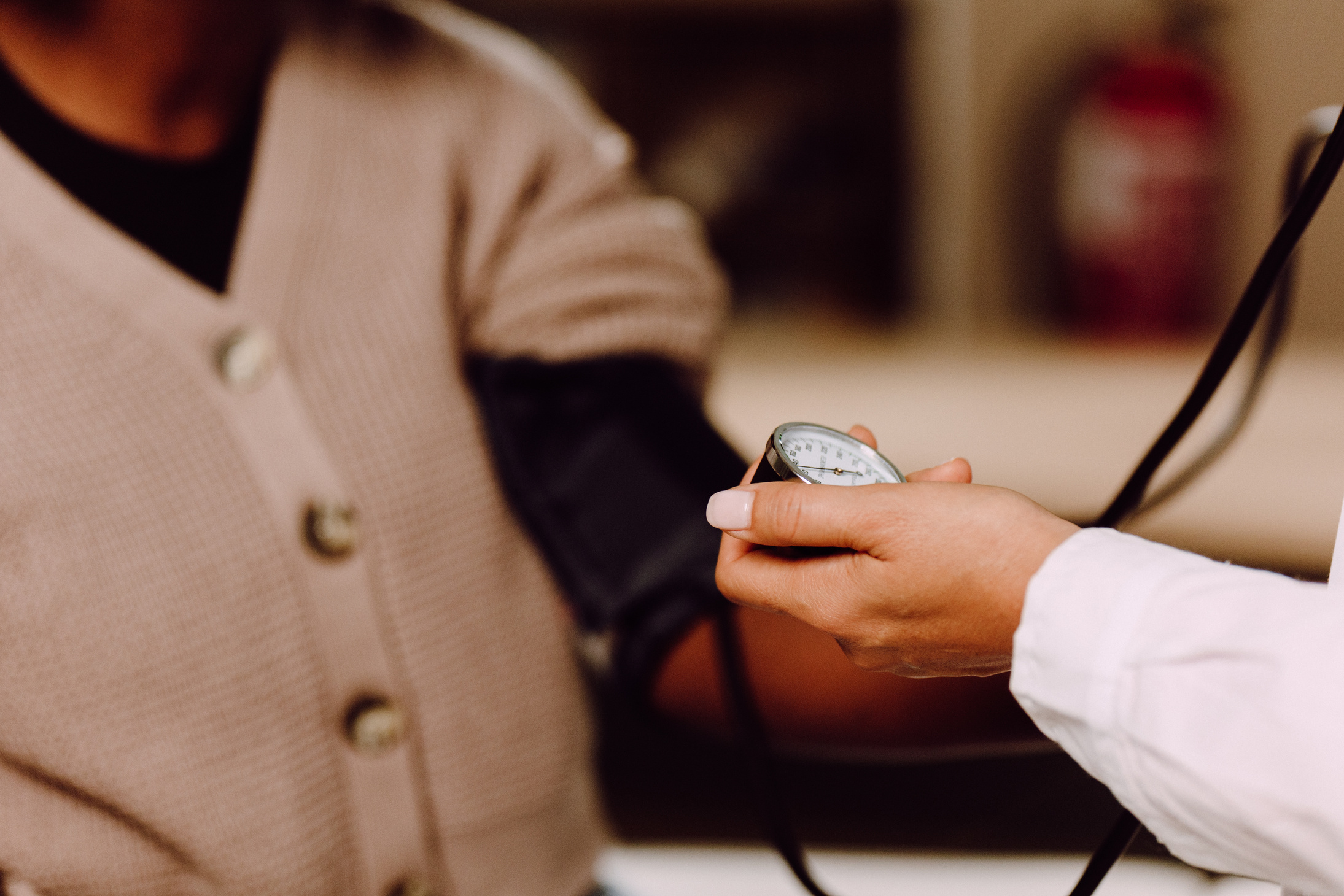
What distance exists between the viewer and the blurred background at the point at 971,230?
0.83m

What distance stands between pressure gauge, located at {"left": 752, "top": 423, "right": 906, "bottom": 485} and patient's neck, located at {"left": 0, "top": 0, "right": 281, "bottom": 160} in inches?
12.5

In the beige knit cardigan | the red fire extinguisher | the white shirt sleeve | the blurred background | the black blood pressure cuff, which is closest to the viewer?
the white shirt sleeve

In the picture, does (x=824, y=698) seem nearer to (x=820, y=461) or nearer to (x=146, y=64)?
(x=820, y=461)

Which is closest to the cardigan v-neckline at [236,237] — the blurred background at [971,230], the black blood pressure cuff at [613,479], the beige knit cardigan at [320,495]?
the beige knit cardigan at [320,495]

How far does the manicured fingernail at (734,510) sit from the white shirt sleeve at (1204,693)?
71 millimetres

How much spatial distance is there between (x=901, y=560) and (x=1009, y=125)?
1.15 meters

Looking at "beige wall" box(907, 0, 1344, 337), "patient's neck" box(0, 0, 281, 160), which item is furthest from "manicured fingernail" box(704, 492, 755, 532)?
"beige wall" box(907, 0, 1344, 337)

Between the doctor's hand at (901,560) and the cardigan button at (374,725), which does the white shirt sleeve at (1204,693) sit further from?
the cardigan button at (374,725)

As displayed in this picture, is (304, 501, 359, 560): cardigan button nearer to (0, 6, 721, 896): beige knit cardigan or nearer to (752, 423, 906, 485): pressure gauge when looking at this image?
(0, 6, 721, 896): beige knit cardigan

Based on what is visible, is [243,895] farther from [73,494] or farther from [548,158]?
[548,158]

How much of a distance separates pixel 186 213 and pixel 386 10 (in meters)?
0.16

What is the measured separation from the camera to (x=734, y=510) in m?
0.28

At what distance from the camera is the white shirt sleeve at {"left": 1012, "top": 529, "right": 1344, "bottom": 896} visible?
22 cm

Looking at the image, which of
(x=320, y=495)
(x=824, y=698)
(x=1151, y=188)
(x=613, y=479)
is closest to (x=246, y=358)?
(x=320, y=495)
